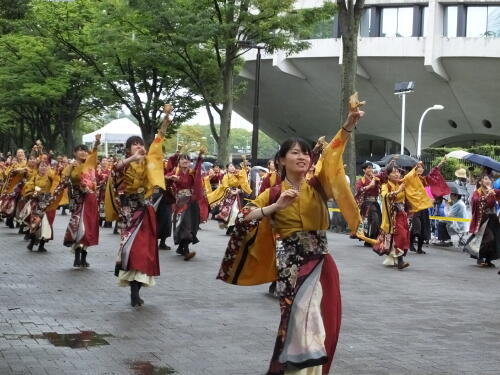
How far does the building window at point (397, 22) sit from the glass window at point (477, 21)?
2.89m

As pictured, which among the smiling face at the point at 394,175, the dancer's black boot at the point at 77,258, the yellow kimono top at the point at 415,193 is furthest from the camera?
the yellow kimono top at the point at 415,193

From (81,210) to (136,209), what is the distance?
3.83 m

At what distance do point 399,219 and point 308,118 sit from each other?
39.0 metres

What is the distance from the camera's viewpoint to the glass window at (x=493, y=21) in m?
41.3

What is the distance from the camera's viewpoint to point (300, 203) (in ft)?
18.9

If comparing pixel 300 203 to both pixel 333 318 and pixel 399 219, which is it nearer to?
pixel 333 318

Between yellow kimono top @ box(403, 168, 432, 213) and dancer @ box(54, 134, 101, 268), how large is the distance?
5.52 metres

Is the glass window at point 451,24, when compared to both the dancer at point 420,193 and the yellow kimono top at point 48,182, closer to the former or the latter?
the dancer at point 420,193

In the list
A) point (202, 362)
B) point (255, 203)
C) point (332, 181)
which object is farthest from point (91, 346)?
point (332, 181)

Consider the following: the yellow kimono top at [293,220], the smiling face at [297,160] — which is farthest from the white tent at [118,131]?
the smiling face at [297,160]

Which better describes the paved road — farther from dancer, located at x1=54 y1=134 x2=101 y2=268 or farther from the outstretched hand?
the outstretched hand

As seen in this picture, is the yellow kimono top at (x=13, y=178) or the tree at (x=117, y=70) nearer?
the yellow kimono top at (x=13, y=178)

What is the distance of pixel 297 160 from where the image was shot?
585 centimetres

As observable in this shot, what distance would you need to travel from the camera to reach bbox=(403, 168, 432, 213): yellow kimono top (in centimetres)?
1567
